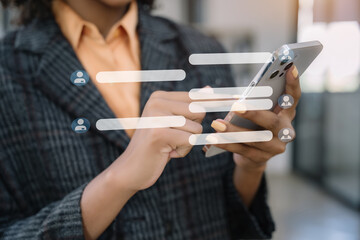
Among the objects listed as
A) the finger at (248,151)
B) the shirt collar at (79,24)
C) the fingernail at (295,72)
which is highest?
the shirt collar at (79,24)

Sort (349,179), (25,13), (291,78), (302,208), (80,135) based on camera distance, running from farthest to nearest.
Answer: (349,179) → (302,208) → (25,13) → (80,135) → (291,78)

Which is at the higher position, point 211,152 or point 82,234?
point 211,152

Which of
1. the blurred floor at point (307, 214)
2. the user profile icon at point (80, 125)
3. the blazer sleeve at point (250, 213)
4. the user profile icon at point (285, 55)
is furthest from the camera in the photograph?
the blurred floor at point (307, 214)

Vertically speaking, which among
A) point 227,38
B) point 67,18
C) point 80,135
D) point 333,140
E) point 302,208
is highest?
point 67,18

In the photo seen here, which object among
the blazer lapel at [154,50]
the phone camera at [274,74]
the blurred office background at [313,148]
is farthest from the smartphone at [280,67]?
the blurred office background at [313,148]

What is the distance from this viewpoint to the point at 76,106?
0.49 metres

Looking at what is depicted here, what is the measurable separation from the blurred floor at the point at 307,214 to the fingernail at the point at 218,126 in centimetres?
160

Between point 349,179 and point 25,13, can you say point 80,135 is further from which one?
point 349,179

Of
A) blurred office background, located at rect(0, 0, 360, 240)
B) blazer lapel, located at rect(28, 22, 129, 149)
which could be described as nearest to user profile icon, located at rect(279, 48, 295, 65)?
blazer lapel, located at rect(28, 22, 129, 149)

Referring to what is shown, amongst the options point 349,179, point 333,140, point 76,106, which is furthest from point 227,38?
point 76,106

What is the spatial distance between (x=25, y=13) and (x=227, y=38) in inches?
112

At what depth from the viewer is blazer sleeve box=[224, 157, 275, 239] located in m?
0.65

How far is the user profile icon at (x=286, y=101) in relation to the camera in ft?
1.34

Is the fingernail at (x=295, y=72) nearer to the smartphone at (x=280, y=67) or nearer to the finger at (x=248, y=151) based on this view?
the smartphone at (x=280, y=67)
